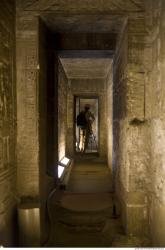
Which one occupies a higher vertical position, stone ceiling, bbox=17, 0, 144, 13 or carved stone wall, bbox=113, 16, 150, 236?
stone ceiling, bbox=17, 0, 144, 13

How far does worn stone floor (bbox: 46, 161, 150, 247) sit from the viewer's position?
12.0 ft

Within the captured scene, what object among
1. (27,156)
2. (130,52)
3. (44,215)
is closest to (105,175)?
(44,215)

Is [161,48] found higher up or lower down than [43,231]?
higher up

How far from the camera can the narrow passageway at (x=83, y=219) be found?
373 centimetres

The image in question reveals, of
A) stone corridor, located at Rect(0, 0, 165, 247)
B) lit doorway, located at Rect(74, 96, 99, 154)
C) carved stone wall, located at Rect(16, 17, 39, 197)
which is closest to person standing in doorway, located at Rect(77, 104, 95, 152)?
lit doorway, located at Rect(74, 96, 99, 154)

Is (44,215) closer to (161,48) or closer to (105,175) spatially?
(161,48)

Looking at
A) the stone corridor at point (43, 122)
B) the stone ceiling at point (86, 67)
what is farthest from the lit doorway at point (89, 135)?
the stone corridor at point (43, 122)

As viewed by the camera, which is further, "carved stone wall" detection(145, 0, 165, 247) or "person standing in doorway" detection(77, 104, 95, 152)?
"person standing in doorway" detection(77, 104, 95, 152)

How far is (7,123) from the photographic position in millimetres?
3162

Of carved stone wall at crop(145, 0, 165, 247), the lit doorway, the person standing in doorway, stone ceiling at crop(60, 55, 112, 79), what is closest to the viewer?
carved stone wall at crop(145, 0, 165, 247)

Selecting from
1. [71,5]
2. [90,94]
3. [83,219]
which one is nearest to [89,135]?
[90,94]

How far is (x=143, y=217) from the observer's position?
139 inches

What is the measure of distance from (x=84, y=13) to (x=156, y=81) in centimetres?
146

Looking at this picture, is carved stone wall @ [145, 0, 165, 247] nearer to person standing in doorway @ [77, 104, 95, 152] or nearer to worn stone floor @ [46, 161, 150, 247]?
worn stone floor @ [46, 161, 150, 247]
